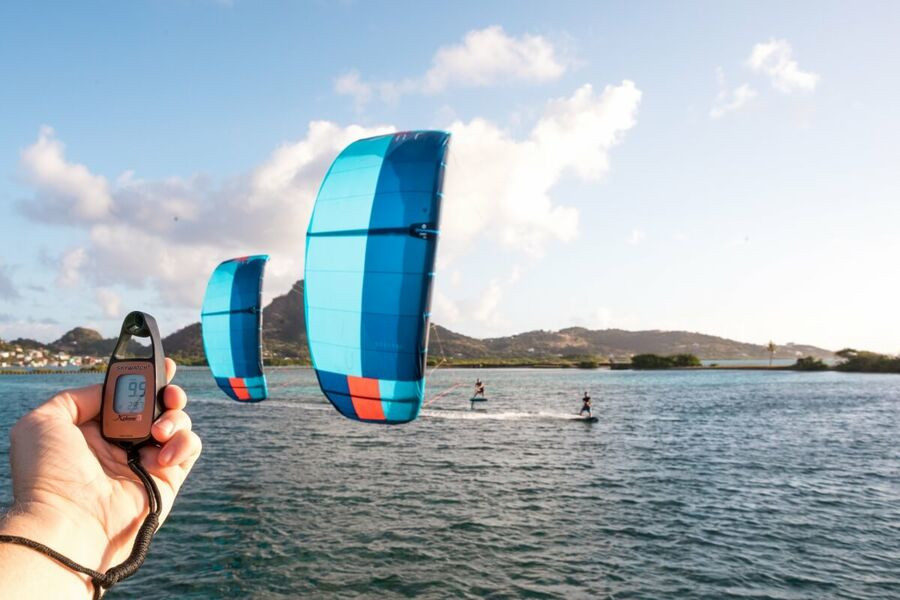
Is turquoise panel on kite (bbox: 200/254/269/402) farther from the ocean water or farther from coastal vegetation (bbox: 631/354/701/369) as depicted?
coastal vegetation (bbox: 631/354/701/369)

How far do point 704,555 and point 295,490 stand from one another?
15.5 meters

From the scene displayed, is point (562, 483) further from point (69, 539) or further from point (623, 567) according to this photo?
point (69, 539)

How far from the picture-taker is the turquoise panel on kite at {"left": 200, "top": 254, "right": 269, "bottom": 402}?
30.2 m

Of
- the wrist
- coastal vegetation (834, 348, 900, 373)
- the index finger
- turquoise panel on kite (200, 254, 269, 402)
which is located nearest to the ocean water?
turquoise panel on kite (200, 254, 269, 402)

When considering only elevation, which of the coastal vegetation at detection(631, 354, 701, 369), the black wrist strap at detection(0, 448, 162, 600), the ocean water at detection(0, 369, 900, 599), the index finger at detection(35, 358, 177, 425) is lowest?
the ocean water at detection(0, 369, 900, 599)

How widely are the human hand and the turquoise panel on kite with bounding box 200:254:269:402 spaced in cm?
2789

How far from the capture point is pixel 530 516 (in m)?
18.9

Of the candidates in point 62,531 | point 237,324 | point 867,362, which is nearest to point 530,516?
point 62,531

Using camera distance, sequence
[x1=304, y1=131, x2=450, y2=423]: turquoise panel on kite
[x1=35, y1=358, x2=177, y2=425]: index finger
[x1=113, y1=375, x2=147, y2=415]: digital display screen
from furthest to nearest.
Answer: [x1=304, y1=131, x2=450, y2=423]: turquoise panel on kite < [x1=113, y1=375, x2=147, y2=415]: digital display screen < [x1=35, y1=358, x2=177, y2=425]: index finger

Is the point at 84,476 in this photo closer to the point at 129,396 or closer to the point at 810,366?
the point at 129,396

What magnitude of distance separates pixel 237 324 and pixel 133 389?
2934 centimetres

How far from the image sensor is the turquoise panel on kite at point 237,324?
30.2 meters

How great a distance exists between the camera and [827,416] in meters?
49.1

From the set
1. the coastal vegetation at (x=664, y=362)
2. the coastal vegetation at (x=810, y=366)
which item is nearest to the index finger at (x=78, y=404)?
the coastal vegetation at (x=810, y=366)
